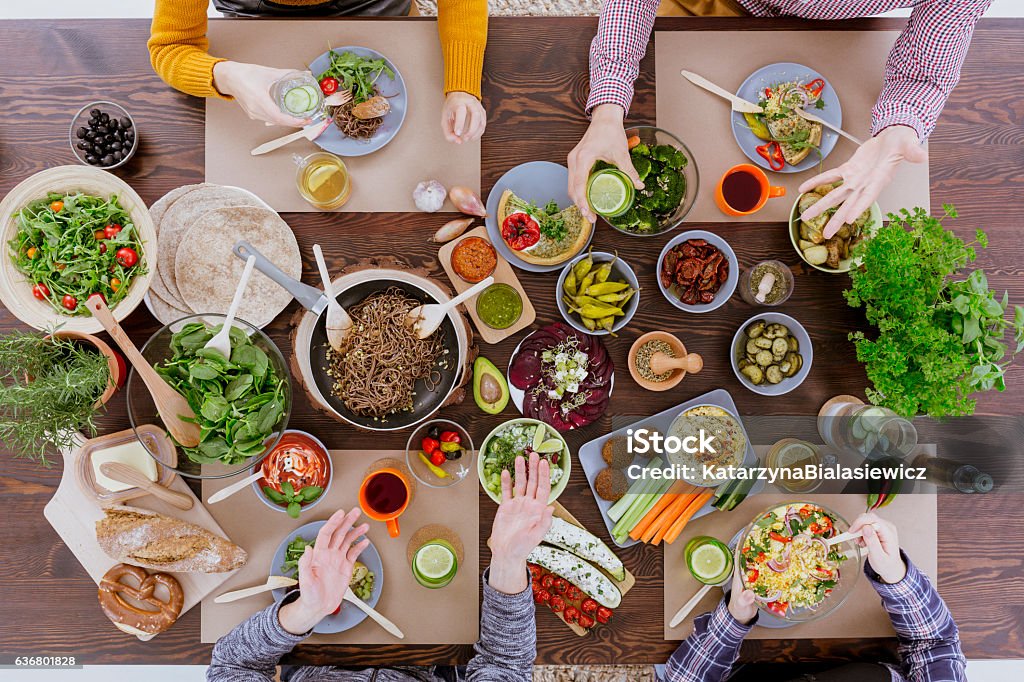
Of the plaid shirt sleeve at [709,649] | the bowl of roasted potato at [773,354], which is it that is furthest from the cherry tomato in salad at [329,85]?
the plaid shirt sleeve at [709,649]

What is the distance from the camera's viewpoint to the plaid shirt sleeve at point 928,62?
1.91m

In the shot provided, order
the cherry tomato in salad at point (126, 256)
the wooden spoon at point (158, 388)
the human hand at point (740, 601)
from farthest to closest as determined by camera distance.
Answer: the human hand at point (740, 601)
the cherry tomato in salad at point (126, 256)
the wooden spoon at point (158, 388)

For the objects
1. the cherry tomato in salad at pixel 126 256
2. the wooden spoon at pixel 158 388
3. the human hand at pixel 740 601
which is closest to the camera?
the wooden spoon at pixel 158 388

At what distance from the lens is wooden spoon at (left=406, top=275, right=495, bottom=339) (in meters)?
1.89

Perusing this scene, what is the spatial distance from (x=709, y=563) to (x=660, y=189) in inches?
49.0

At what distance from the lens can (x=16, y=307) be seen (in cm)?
180

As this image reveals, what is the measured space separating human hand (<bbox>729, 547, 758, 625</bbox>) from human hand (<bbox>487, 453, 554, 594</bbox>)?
24.4 inches

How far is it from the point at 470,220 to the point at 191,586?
152cm

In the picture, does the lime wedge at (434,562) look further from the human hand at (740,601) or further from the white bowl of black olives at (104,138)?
the white bowl of black olives at (104,138)


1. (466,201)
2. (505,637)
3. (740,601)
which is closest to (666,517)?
(740,601)

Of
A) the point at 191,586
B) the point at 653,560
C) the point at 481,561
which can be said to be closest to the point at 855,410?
the point at 653,560

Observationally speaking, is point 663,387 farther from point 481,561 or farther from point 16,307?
point 16,307

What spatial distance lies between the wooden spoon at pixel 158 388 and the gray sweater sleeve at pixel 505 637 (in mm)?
1023

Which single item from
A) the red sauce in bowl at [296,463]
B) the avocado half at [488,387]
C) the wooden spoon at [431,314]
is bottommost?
the red sauce in bowl at [296,463]
